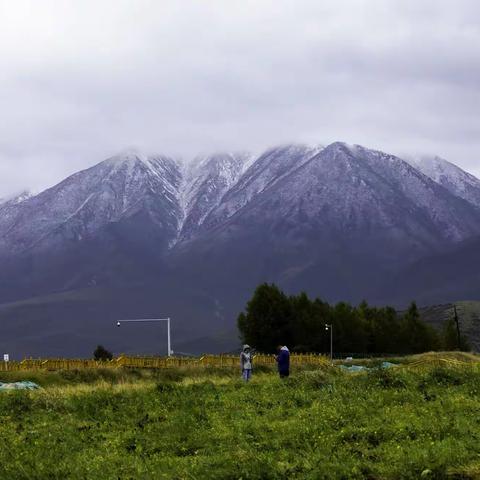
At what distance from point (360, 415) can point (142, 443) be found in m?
5.41

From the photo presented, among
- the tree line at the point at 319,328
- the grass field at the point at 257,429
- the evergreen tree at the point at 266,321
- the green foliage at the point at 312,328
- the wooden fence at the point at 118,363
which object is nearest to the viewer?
the grass field at the point at 257,429

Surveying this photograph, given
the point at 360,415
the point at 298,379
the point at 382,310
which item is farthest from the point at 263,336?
the point at 360,415

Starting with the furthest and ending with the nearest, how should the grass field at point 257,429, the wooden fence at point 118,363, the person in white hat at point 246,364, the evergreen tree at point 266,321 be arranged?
the evergreen tree at point 266,321, the wooden fence at point 118,363, the person in white hat at point 246,364, the grass field at point 257,429

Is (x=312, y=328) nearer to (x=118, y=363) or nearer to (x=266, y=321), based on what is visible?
(x=266, y=321)

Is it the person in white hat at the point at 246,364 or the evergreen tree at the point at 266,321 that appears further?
the evergreen tree at the point at 266,321

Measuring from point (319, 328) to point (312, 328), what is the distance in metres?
1.59

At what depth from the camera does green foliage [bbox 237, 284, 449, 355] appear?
418ft

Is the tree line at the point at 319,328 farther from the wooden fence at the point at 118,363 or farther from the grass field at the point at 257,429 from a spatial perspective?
the grass field at the point at 257,429

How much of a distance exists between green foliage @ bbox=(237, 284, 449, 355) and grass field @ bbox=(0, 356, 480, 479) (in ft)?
323

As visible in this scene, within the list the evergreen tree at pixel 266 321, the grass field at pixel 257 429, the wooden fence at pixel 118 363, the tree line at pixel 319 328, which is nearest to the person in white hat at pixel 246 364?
the grass field at pixel 257 429

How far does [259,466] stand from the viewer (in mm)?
15680

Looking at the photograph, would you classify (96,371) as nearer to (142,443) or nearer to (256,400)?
(256,400)

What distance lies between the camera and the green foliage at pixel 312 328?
128 m

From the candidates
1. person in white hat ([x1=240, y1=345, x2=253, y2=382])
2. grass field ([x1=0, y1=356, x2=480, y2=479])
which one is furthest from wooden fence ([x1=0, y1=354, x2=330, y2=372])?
grass field ([x1=0, y1=356, x2=480, y2=479])
